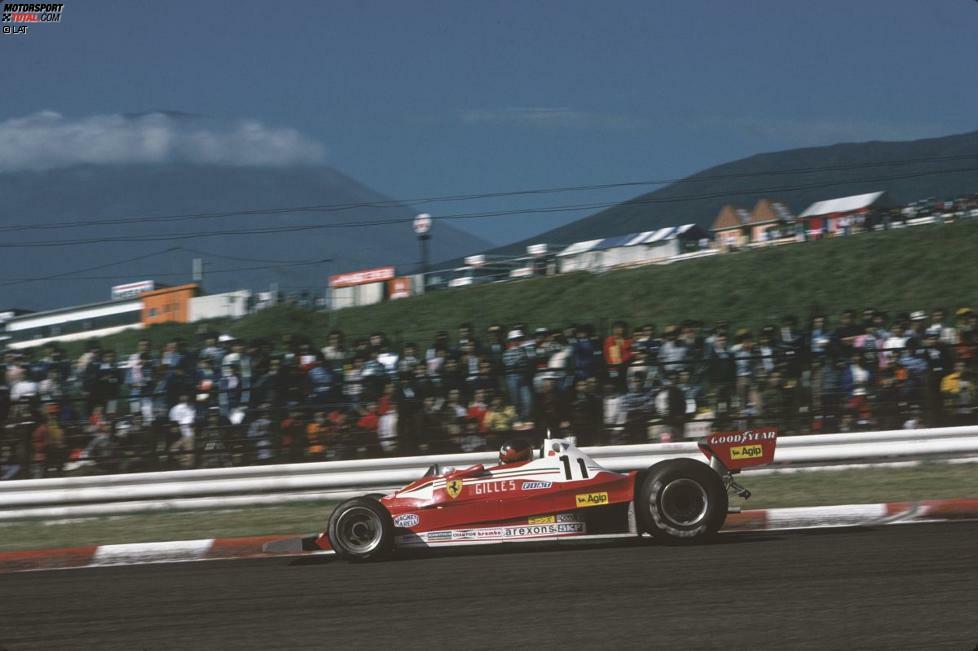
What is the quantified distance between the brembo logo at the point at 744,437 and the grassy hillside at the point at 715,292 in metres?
16.2

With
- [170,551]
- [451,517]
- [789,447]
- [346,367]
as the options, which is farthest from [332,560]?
[789,447]

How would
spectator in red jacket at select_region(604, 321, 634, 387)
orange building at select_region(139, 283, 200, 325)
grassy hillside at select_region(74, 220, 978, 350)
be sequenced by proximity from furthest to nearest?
orange building at select_region(139, 283, 200, 325) → grassy hillside at select_region(74, 220, 978, 350) → spectator in red jacket at select_region(604, 321, 634, 387)

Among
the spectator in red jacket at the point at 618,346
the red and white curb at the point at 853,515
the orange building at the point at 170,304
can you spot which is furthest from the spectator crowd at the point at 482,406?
the orange building at the point at 170,304

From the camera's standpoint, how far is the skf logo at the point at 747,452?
679cm

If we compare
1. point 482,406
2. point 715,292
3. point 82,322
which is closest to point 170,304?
point 82,322

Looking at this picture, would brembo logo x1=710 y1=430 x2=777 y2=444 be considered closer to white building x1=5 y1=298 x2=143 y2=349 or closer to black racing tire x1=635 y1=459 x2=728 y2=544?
black racing tire x1=635 y1=459 x2=728 y2=544

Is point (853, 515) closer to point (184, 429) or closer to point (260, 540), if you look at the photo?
point (260, 540)

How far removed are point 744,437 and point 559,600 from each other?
7.23 ft

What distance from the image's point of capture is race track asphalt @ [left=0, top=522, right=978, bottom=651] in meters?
4.48

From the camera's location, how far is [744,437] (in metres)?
6.83

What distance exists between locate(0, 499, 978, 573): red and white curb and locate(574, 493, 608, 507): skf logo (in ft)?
4.42

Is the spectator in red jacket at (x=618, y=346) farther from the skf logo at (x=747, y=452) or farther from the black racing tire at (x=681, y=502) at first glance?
the black racing tire at (x=681, y=502)

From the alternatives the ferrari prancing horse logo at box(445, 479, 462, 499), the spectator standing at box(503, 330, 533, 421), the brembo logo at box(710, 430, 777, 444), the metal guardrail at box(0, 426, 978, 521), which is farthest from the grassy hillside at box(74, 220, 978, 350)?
the ferrari prancing horse logo at box(445, 479, 462, 499)

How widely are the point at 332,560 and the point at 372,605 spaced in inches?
69.7
